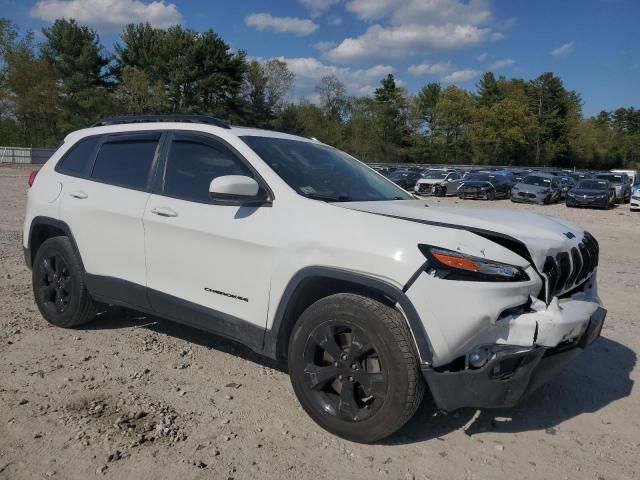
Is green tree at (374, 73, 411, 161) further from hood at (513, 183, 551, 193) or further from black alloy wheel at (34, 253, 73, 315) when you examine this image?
black alloy wheel at (34, 253, 73, 315)

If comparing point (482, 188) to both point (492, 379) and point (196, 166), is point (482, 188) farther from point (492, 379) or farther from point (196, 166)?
point (492, 379)

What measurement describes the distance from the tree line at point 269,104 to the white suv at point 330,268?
2063 inches

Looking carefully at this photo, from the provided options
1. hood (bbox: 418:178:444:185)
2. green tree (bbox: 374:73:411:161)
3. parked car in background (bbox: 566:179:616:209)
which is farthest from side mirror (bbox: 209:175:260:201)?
green tree (bbox: 374:73:411:161)

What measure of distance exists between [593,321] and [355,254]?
4.94 feet

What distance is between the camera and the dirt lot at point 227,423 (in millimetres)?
2811

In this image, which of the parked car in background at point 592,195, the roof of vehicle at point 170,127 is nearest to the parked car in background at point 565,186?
the parked car in background at point 592,195

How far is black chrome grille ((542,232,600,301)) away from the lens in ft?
9.37

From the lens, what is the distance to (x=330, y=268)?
2.98m

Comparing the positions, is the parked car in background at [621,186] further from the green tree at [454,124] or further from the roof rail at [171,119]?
the green tree at [454,124]

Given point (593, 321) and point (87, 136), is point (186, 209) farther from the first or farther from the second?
point (593, 321)

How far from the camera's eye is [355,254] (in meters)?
2.90

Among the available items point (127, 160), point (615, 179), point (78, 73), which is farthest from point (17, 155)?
point (127, 160)

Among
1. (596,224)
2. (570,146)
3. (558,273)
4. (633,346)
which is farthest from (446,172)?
(570,146)

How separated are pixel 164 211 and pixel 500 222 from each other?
2.25 meters
